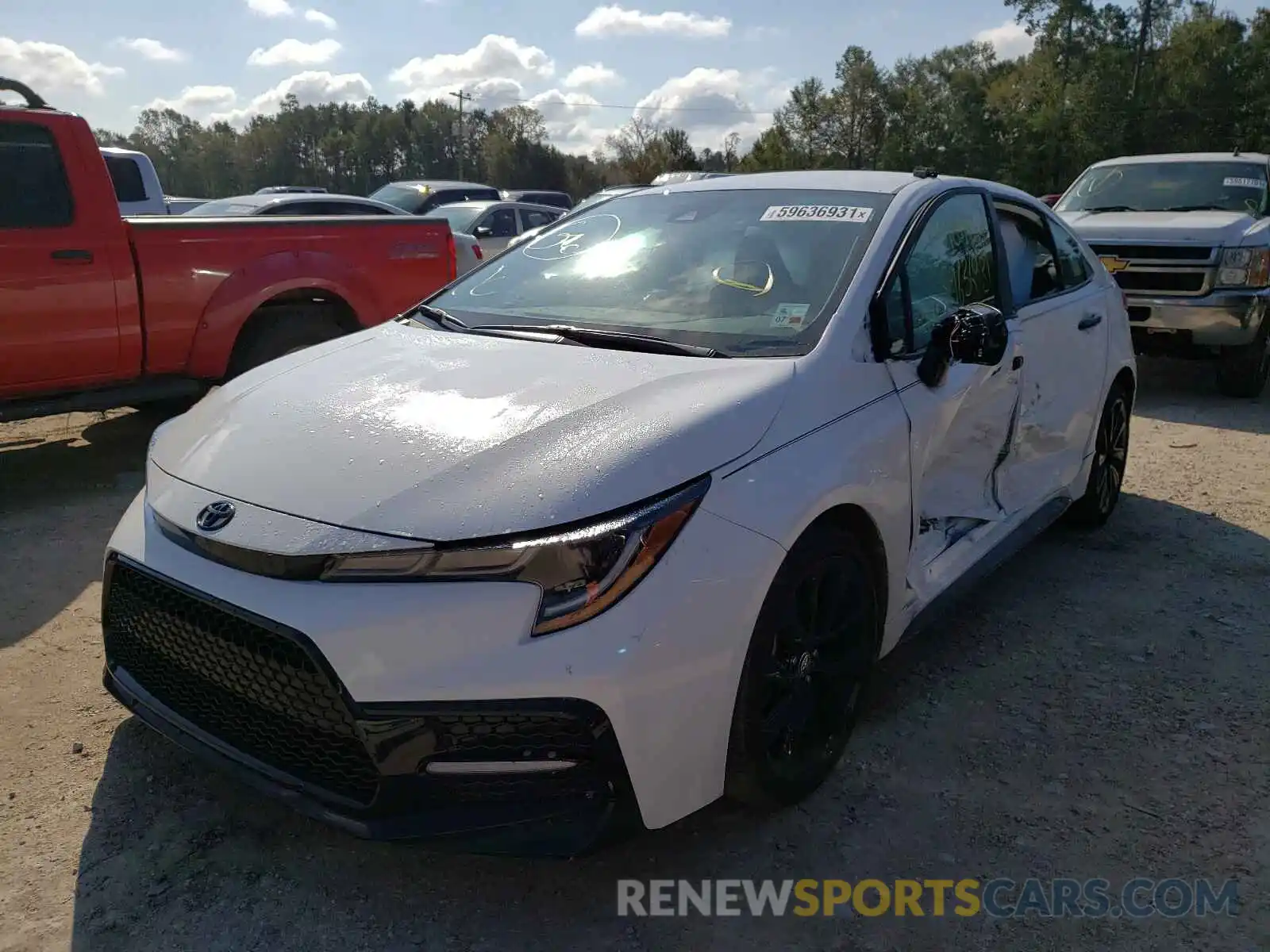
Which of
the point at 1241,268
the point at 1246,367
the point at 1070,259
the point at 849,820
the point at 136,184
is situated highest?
the point at 136,184

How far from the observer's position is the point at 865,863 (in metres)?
2.47

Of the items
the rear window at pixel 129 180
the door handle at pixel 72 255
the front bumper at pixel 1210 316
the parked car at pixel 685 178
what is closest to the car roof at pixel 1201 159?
the front bumper at pixel 1210 316

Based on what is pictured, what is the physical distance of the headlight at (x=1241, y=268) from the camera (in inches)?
298

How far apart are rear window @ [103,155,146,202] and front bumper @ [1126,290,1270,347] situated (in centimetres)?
1071

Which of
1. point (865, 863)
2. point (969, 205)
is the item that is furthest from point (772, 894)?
point (969, 205)

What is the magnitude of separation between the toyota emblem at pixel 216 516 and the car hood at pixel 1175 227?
7305mm

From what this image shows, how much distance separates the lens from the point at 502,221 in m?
14.9

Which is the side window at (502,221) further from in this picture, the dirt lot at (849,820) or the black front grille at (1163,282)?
the dirt lot at (849,820)

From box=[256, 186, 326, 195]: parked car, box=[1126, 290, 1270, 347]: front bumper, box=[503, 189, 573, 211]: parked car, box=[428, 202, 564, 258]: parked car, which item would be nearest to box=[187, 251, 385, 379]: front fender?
box=[1126, 290, 1270, 347]: front bumper

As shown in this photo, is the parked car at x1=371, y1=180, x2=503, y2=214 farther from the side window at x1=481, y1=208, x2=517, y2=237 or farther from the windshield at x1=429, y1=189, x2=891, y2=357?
the windshield at x1=429, y1=189, x2=891, y2=357

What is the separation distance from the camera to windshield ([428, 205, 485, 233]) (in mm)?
14078

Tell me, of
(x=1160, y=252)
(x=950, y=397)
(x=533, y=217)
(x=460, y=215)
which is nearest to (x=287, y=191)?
(x=533, y=217)

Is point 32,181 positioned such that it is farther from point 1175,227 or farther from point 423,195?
point 423,195

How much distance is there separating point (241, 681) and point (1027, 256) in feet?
11.3
